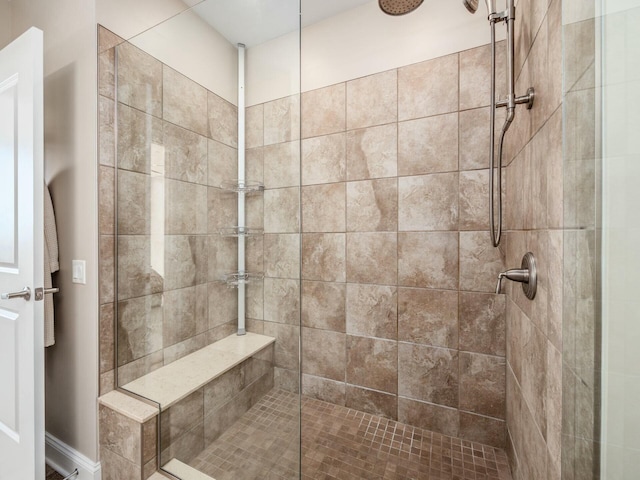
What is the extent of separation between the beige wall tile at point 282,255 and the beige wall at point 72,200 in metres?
0.86

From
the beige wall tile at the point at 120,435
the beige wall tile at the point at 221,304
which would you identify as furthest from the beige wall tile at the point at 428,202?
the beige wall tile at the point at 120,435

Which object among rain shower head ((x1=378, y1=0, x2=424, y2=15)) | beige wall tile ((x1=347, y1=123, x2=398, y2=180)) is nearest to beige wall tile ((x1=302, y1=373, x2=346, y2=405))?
beige wall tile ((x1=347, y1=123, x2=398, y2=180))

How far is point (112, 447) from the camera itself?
122 centimetres

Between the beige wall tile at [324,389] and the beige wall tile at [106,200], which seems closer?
the beige wall tile at [106,200]

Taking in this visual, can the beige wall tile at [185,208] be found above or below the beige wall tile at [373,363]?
above

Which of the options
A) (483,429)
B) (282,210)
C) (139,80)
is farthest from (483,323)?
(139,80)

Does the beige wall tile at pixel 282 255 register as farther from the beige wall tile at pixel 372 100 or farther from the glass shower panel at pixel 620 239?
the beige wall tile at pixel 372 100

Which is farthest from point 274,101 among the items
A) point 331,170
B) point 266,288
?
point 331,170

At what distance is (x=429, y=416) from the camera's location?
1546 millimetres

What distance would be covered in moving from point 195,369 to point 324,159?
4.61 ft

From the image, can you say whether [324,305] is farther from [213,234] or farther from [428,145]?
[428,145]

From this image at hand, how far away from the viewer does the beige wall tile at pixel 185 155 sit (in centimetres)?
117

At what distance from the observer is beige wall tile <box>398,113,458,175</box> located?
151 centimetres

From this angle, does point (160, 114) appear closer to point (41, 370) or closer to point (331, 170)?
point (331, 170)
